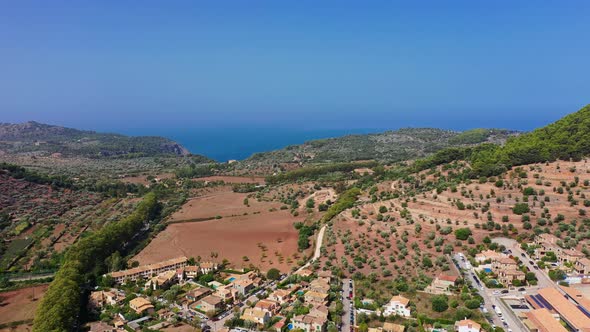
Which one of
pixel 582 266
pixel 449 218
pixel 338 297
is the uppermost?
pixel 449 218

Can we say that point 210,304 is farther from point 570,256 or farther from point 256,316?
point 570,256

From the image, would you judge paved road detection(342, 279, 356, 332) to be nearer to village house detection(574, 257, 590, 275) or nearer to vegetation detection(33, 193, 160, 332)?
village house detection(574, 257, 590, 275)

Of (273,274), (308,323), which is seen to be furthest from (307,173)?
(308,323)

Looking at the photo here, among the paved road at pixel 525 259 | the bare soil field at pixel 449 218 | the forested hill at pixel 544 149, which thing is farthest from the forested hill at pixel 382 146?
the paved road at pixel 525 259

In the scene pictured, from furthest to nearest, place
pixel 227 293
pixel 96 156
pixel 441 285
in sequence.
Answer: pixel 96 156
pixel 227 293
pixel 441 285

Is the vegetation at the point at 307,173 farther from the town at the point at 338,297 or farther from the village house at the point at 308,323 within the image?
the village house at the point at 308,323

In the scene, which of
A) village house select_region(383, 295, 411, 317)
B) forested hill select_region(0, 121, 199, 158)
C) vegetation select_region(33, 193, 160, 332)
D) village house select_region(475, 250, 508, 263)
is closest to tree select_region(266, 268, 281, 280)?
village house select_region(383, 295, 411, 317)
